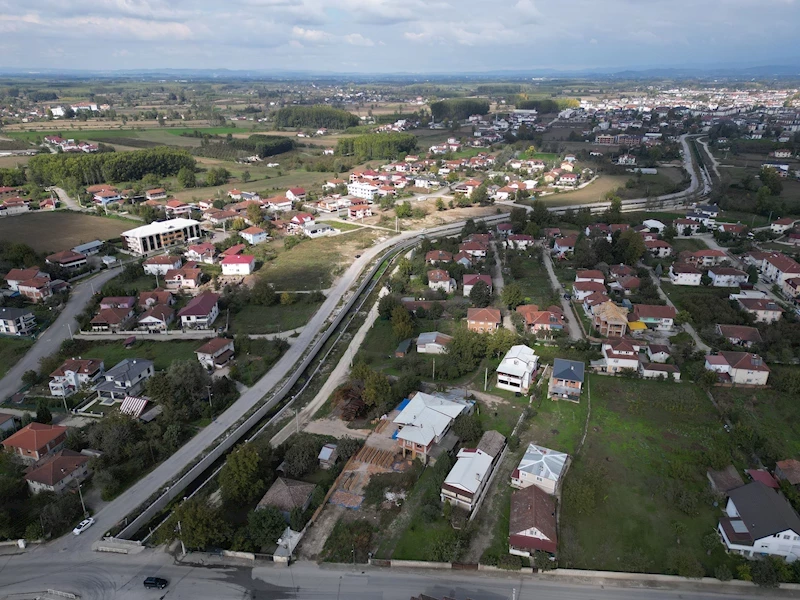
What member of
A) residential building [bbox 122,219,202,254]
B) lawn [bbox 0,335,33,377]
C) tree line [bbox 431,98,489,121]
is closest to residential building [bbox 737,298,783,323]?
lawn [bbox 0,335,33,377]

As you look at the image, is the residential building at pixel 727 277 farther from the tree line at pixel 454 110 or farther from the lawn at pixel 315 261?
the tree line at pixel 454 110

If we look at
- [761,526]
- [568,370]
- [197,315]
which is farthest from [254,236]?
[761,526]

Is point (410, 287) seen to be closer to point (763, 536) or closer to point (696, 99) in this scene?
point (763, 536)

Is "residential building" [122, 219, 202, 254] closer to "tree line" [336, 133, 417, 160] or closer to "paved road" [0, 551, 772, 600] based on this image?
"paved road" [0, 551, 772, 600]

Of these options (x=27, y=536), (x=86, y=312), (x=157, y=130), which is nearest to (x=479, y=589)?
(x=27, y=536)

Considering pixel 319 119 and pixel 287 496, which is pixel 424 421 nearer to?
pixel 287 496

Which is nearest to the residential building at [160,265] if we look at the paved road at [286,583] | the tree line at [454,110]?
the paved road at [286,583]

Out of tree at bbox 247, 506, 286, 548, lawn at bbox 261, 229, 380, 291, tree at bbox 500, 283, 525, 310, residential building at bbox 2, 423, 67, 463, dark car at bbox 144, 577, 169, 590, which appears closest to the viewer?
dark car at bbox 144, 577, 169, 590
